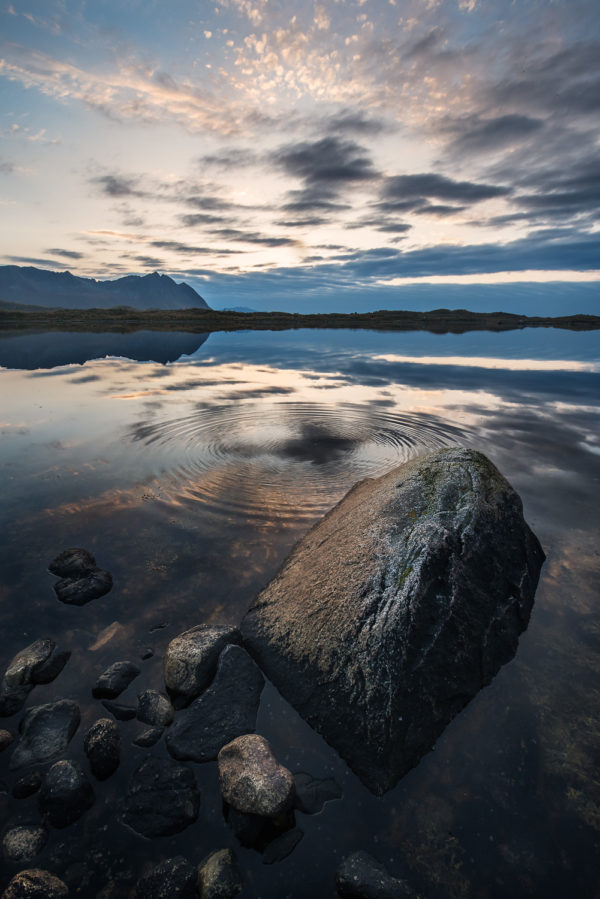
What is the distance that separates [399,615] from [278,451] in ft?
37.0

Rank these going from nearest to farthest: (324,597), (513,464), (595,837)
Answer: (595,837), (324,597), (513,464)

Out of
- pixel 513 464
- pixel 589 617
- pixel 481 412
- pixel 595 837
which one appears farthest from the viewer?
pixel 481 412

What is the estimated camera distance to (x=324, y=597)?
273 inches

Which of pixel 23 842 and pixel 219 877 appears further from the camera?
pixel 23 842

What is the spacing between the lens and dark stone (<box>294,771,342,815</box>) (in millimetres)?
5099

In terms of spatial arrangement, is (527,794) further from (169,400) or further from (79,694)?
(169,400)

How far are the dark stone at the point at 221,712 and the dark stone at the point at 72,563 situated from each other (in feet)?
13.2

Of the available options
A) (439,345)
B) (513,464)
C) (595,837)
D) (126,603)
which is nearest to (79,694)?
(126,603)

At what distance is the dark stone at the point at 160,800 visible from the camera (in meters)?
4.88

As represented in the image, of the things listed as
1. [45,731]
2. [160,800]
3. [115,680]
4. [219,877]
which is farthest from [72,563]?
[219,877]

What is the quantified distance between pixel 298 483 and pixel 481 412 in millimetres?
15499

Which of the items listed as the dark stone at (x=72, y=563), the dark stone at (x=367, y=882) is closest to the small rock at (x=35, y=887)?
the dark stone at (x=367, y=882)

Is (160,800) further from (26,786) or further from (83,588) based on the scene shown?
(83,588)

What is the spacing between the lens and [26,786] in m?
5.13
